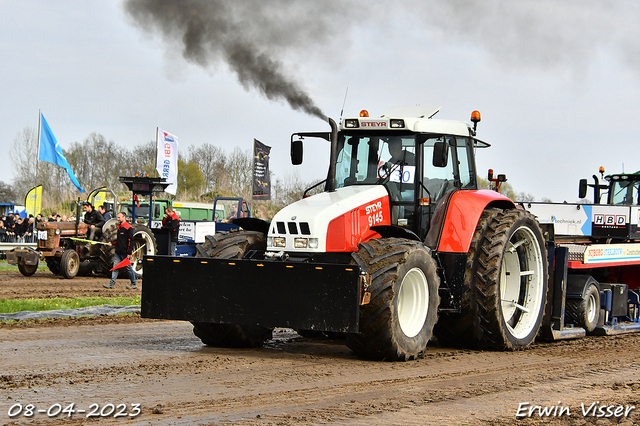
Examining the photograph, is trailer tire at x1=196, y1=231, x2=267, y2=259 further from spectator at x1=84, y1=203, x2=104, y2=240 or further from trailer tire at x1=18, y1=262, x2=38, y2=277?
trailer tire at x1=18, y1=262, x2=38, y2=277

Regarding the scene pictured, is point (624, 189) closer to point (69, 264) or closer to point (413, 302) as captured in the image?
point (413, 302)

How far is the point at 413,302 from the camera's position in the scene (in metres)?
8.16

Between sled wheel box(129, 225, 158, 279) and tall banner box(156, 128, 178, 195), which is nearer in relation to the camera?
sled wheel box(129, 225, 158, 279)

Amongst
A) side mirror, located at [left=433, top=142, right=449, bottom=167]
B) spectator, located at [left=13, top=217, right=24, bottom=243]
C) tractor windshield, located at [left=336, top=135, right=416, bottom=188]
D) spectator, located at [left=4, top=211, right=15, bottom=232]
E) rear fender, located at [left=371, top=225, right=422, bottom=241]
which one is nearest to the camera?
rear fender, located at [left=371, top=225, right=422, bottom=241]

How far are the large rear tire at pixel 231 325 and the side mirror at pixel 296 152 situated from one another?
113 centimetres

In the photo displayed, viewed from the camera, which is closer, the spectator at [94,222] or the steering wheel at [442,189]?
the steering wheel at [442,189]

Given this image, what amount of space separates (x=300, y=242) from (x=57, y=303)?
741 cm

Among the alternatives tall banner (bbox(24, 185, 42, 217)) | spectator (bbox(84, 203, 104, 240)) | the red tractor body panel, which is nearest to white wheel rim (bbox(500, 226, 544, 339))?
the red tractor body panel

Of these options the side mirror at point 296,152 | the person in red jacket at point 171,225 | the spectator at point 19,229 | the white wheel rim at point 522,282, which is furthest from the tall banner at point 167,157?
the white wheel rim at point 522,282

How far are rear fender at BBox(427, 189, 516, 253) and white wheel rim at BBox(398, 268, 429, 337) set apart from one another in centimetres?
71

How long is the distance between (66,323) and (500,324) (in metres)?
6.28

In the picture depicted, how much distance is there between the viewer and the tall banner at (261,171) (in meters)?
26.2

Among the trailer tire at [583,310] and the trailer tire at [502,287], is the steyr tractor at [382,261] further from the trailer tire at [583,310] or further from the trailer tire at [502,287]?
the trailer tire at [583,310]

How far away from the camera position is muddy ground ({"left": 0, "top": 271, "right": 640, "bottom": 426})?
219 inches
